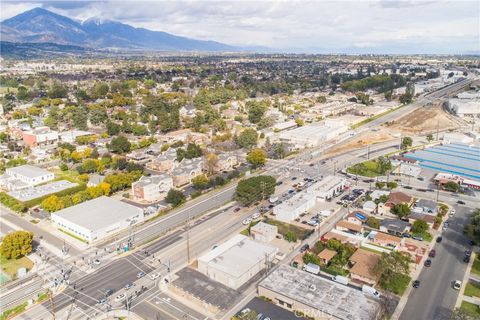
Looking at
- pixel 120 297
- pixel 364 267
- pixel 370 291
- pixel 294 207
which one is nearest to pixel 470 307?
pixel 370 291

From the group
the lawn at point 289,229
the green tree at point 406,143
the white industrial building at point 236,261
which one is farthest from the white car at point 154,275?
the green tree at point 406,143

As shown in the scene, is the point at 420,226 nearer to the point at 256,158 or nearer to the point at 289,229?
the point at 289,229

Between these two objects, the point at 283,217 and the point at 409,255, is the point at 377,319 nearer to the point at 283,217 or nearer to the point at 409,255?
the point at 409,255

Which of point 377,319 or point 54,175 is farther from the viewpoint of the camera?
point 54,175

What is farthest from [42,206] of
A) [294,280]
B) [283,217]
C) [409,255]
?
[409,255]

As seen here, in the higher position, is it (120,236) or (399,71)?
(399,71)

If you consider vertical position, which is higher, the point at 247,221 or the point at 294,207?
the point at 294,207

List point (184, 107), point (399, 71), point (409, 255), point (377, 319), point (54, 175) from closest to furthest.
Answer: point (377, 319)
point (409, 255)
point (54, 175)
point (184, 107)
point (399, 71)
